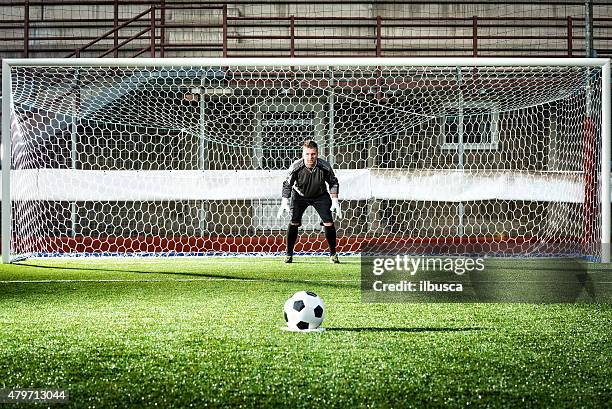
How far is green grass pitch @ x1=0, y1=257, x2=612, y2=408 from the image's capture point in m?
3.39

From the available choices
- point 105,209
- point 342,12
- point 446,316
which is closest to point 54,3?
point 105,209

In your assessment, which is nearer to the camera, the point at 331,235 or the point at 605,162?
the point at 605,162

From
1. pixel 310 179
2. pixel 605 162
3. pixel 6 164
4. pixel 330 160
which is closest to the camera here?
pixel 6 164

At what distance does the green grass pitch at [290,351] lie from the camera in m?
3.39

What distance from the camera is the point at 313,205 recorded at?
10.6 m

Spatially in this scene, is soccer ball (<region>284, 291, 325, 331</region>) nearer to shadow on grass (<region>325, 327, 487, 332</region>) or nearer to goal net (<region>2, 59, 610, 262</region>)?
shadow on grass (<region>325, 327, 487, 332</region>)

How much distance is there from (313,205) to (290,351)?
6375mm

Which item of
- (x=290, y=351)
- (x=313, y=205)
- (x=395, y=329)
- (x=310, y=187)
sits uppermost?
(x=310, y=187)

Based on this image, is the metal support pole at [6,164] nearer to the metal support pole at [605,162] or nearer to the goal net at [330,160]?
the goal net at [330,160]

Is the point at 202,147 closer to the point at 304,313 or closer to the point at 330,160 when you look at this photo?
the point at 330,160

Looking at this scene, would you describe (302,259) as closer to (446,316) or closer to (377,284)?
(377,284)

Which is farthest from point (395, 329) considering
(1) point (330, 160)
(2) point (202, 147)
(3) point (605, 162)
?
(1) point (330, 160)

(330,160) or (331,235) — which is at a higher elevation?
(330,160)

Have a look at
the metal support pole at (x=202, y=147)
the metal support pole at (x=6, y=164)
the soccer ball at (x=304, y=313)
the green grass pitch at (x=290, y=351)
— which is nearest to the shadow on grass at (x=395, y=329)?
the green grass pitch at (x=290, y=351)
